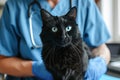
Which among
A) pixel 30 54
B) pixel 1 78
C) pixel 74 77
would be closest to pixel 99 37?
pixel 30 54

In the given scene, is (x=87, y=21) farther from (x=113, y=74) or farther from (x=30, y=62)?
(x=113, y=74)

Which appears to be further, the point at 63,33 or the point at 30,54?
the point at 30,54

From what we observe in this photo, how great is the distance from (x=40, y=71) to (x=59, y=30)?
9.8 inches

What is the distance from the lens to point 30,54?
2.77 feet

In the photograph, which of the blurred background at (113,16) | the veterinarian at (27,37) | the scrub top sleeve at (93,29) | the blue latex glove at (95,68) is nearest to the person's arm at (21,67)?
the veterinarian at (27,37)

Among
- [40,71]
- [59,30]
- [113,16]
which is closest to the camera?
[59,30]

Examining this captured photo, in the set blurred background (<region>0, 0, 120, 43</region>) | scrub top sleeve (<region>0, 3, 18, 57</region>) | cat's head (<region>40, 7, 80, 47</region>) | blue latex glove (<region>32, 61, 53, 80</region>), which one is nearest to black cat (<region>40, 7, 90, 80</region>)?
cat's head (<region>40, 7, 80, 47</region>)

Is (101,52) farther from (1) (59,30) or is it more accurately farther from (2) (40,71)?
(1) (59,30)

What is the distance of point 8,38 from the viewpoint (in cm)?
87

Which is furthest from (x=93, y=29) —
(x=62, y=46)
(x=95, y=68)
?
(x=62, y=46)

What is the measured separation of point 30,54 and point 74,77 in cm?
28

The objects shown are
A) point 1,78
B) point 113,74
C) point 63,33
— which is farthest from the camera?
point 113,74

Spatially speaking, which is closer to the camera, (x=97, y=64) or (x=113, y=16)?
(x=97, y=64)

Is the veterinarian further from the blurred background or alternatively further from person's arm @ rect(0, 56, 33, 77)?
the blurred background
